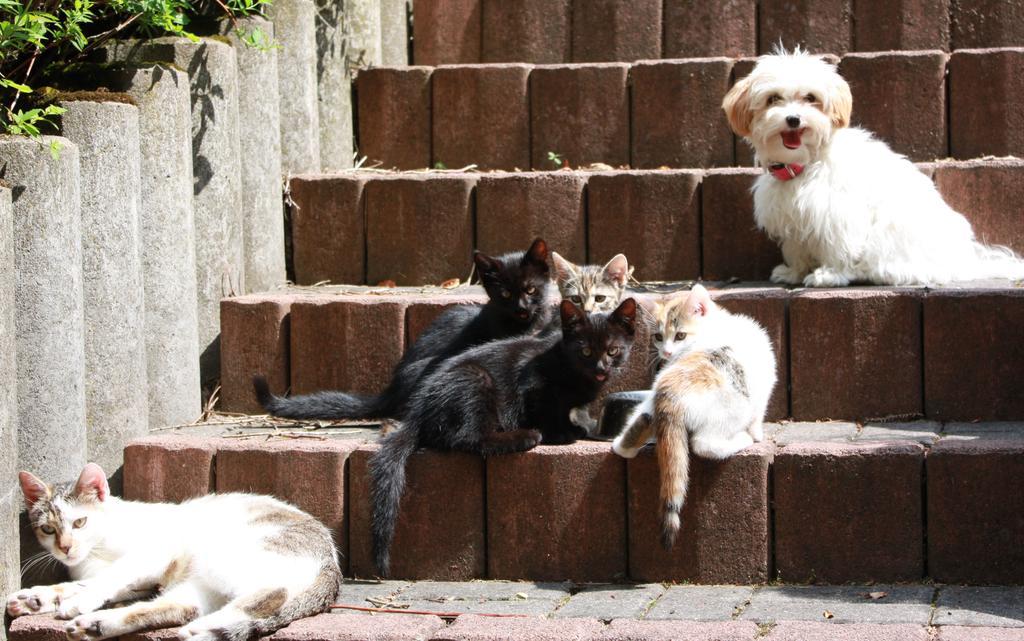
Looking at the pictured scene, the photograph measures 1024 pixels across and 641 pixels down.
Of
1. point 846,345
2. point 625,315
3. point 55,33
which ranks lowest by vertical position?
point 846,345

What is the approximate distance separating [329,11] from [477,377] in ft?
8.68

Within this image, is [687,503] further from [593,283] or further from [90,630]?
[90,630]

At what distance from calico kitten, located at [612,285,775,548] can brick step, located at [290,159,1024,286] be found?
3.59 feet

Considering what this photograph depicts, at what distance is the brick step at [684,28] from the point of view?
6.06 meters

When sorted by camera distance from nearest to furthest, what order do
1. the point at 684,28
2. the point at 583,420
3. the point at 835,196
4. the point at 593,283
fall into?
the point at 583,420 → the point at 593,283 → the point at 835,196 → the point at 684,28

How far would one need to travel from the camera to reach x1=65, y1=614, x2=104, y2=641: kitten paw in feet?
12.7

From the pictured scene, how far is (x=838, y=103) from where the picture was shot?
498cm

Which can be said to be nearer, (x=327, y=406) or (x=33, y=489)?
(x=33, y=489)

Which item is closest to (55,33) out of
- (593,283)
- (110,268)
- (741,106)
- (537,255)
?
(110,268)

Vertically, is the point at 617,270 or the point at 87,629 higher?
the point at 617,270

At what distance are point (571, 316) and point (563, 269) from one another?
58 centimetres

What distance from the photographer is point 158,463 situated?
15.2 ft

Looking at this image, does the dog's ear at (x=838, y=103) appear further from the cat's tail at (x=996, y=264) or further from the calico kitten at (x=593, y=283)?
the calico kitten at (x=593, y=283)

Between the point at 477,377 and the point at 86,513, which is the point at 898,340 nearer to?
the point at 477,377
